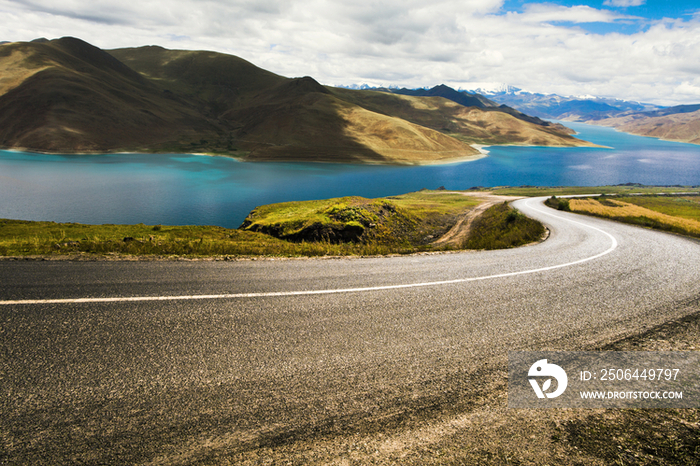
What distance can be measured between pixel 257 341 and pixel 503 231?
21.4 metres

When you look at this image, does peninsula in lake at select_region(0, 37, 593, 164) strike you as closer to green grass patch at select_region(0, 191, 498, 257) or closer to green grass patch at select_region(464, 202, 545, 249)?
green grass patch at select_region(464, 202, 545, 249)

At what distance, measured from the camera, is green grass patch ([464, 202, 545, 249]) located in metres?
15.2

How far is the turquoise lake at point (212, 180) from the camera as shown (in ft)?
194

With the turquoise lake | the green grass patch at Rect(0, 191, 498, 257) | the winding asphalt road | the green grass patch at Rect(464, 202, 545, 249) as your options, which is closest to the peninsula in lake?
the turquoise lake

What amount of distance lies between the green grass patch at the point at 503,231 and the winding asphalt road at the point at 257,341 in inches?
248

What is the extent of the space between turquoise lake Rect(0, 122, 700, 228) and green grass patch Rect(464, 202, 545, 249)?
41.9m

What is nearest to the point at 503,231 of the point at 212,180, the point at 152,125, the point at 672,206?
the point at 672,206

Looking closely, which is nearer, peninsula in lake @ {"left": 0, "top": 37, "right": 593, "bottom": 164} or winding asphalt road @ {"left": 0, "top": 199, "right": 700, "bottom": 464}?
winding asphalt road @ {"left": 0, "top": 199, "right": 700, "bottom": 464}

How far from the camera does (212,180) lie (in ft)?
302

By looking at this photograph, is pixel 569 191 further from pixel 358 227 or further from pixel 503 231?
pixel 358 227

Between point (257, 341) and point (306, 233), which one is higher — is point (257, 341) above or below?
below

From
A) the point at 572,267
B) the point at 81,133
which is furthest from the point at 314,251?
the point at 81,133

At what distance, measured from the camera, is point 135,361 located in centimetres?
428

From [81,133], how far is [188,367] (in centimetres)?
17283
